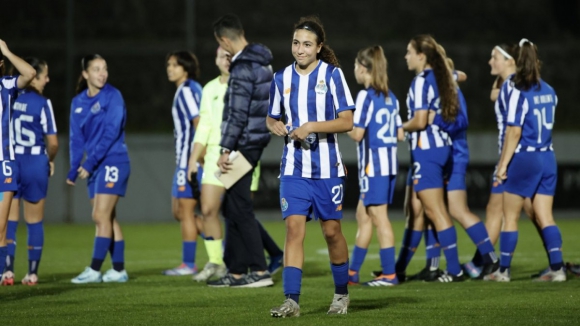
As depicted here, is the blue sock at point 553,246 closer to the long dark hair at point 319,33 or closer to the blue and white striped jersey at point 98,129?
the long dark hair at point 319,33

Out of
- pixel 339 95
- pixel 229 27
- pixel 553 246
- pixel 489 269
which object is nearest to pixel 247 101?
pixel 229 27

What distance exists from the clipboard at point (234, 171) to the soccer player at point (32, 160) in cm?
184

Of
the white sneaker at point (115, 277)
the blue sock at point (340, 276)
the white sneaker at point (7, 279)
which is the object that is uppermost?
A: the blue sock at point (340, 276)

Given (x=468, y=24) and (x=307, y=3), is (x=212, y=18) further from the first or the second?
(x=468, y=24)

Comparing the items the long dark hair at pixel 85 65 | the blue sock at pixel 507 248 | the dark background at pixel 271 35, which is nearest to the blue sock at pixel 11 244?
the long dark hair at pixel 85 65

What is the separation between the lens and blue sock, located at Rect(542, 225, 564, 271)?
28.4ft

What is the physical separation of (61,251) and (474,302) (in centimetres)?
690

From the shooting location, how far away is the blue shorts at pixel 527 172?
8.70 metres

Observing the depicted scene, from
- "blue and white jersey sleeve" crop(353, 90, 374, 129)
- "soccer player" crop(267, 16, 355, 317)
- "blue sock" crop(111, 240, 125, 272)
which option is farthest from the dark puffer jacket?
"blue sock" crop(111, 240, 125, 272)

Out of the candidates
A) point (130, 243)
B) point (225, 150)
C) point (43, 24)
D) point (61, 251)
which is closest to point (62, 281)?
point (225, 150)

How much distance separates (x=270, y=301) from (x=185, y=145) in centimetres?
315

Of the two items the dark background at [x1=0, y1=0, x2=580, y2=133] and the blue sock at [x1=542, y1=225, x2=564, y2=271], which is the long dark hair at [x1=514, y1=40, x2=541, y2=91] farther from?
the dark background at [x1=0, y1=0, x2=580, y2=133]

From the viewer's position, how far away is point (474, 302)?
723 cm

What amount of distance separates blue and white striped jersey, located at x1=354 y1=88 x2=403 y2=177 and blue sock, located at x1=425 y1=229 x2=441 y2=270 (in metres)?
0.84
